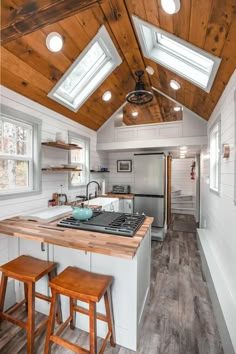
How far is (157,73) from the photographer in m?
2.96

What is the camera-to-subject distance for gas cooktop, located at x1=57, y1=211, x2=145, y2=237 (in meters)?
1.60

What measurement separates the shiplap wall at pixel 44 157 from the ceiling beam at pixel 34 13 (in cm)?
76

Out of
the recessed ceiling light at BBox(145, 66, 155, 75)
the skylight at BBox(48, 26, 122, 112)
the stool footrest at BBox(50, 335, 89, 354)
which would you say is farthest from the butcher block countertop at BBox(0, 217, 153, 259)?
the recessed ceiling light at BBox(145, 66, 155, 75)

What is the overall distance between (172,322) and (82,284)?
113 centimetres

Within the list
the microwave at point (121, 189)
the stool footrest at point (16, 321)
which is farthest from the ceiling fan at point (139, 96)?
the stool footrest at point (16, 321)

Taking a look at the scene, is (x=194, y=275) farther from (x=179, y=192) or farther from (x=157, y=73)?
(x=179, y=192)

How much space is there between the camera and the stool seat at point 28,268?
1510 mm

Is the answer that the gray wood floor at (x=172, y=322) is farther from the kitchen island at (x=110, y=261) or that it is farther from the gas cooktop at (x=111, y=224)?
the gas cooktop at (x=111, y=224)

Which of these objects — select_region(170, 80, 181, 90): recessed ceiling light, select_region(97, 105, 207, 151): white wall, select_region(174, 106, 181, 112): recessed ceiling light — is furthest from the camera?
select_region(174, 106, 181, 112): recessed ceiling light

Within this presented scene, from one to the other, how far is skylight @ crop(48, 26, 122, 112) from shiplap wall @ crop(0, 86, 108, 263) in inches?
12.0

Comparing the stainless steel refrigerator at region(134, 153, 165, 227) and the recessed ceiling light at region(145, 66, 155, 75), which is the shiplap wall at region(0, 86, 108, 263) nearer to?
the stainless steel refrigerator at region(134, 153, 165, 227)

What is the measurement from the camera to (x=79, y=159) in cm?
393

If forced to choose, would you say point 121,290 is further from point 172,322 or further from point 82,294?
point 172,322

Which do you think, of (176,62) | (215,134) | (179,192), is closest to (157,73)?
(176,62)
